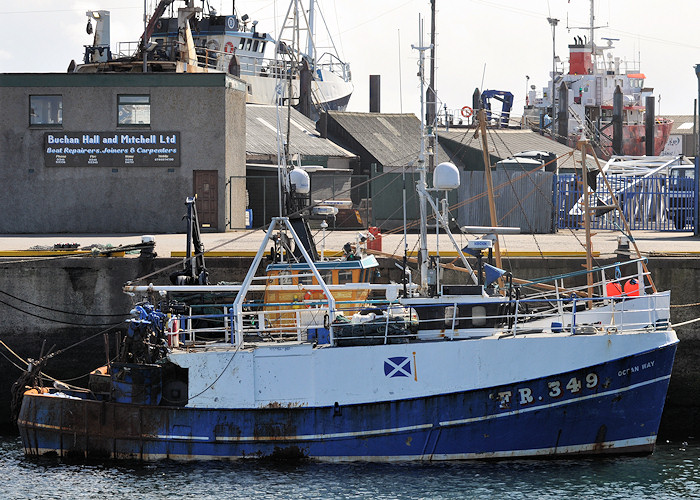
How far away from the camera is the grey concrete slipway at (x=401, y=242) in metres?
25.5

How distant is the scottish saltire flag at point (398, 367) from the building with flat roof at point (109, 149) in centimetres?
1569

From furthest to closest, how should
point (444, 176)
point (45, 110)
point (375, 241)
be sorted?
point (45, 110), point (375, 241), point (444, 176)

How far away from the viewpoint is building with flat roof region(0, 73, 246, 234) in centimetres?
3166

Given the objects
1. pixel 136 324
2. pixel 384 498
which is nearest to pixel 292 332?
pixel 136 324

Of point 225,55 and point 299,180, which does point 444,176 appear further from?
point 225,55

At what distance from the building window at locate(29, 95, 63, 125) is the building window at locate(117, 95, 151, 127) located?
6.24 ft

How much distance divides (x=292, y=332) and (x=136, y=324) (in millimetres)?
2705

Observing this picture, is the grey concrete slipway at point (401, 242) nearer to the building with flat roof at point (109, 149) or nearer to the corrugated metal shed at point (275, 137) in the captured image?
the building with flat roof at point (109, 149)

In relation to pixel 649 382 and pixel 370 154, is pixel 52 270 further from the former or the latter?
pixel 370 154

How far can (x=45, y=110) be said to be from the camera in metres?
32.1

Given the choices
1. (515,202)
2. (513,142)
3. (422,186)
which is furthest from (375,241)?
(513,142)

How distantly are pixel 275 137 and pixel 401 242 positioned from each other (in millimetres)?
19885

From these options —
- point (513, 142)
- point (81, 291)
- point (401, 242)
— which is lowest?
point (81, 291)

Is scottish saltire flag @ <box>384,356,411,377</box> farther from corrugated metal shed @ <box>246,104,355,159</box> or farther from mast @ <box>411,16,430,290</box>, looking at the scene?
corrugated metal shed @ <box>246,104,355,159</box>
